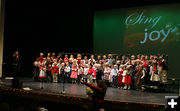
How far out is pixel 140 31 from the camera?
13141mm

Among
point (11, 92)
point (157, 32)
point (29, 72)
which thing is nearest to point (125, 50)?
point (157, 32)

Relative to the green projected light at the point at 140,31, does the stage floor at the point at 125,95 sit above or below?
below

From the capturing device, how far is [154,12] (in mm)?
12703

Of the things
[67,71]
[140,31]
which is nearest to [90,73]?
[67,71]

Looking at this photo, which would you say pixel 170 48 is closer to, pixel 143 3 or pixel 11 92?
pixel 143 3

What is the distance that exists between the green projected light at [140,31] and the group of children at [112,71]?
64.6 inches

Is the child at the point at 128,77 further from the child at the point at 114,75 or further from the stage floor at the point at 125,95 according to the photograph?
the stage floor at the point at 125,95

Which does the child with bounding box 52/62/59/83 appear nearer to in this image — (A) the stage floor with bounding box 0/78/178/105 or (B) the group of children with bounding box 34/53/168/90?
(B) the group of children with bounding box 34/53/168/90

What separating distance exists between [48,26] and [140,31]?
16.0 feet

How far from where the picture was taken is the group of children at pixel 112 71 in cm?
930

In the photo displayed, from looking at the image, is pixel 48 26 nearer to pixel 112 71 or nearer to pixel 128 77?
pixel 112 71

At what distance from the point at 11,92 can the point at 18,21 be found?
6143 mm

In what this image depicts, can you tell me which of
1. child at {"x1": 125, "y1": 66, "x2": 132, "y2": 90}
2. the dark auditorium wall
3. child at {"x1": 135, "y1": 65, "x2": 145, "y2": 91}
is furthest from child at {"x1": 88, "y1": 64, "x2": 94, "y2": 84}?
the dark auditorium wall

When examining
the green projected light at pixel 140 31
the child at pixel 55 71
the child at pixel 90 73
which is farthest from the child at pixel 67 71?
the green projected light at pixel 140 31
